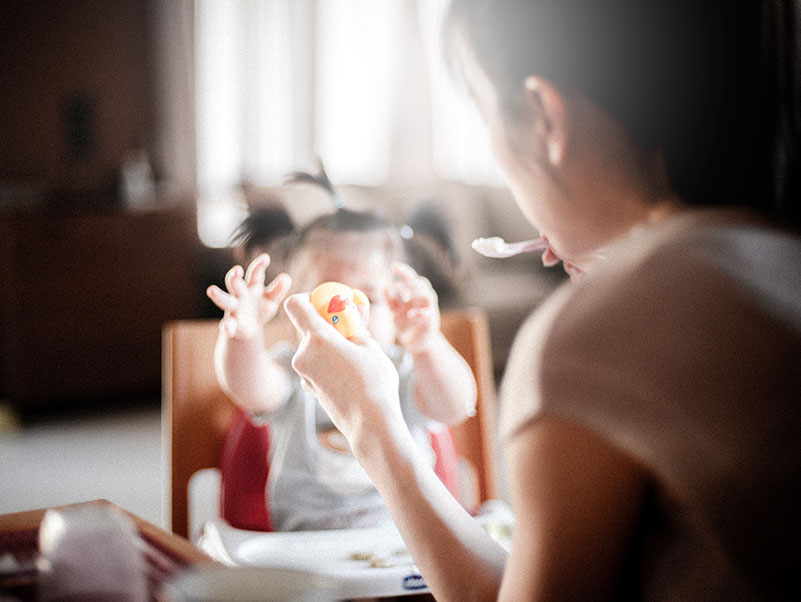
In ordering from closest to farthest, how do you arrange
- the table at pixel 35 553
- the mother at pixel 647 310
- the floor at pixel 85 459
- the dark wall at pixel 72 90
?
the mother at pixel 647 310 → the table at pixel 35 553 → the floor at pixel 85 459 → the dark wall at pixel 72 90

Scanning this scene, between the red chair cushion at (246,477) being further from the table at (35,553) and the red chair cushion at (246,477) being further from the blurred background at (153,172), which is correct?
the blurred background at (153,172)

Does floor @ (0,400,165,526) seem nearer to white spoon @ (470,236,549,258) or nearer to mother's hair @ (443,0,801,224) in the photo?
white spoon @ (470,236,549,258)

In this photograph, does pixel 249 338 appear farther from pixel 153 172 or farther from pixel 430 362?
pixel 153 172

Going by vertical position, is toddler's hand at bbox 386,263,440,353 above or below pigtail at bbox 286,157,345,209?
below

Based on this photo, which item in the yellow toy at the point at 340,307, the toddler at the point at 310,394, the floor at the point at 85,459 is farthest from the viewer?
the floor at the point at 85,459

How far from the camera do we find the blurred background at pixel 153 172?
124 inches

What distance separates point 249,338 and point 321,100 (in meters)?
3.49

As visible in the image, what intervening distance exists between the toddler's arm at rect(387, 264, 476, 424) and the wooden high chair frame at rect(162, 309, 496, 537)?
11 cm

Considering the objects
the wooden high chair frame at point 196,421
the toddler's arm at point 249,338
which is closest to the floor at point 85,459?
the wooden high chair frame at point 196,421

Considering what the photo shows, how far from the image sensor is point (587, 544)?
0.48 m

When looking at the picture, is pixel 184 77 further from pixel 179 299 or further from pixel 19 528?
pixel 19 528

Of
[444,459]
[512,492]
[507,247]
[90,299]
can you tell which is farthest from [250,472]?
[90,299]

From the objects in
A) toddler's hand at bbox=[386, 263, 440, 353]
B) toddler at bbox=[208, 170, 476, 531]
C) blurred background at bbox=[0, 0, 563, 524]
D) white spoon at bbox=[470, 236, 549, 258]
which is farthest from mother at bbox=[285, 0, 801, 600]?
blurred background at bbox=[0, 0, 563, 524]

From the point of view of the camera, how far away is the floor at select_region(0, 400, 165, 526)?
2424 mm
